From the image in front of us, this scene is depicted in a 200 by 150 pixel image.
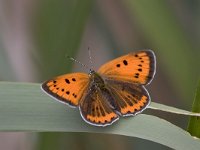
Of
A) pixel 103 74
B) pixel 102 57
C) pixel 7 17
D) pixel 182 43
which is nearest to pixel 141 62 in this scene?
pixel 103 74

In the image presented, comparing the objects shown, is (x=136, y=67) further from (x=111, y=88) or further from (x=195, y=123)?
(x=195, y=123)

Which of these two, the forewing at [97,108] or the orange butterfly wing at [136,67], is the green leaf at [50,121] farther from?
the orange butterfly wing at [136,67]

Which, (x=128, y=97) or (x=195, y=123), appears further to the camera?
(x=128, y=97)

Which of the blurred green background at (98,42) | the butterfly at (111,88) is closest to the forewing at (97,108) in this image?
the butterfly at (111,88)

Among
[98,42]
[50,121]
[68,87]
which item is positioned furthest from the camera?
[98,42]

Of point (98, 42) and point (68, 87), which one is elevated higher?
point (68, 87)

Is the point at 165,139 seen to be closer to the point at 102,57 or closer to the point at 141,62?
the point at 141,62

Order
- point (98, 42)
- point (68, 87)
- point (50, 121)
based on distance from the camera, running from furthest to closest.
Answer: point (98, 42) < point (68, 87) < point (50, 121)

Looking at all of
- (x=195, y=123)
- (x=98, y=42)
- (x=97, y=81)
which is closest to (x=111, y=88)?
(x=97, y=81)
